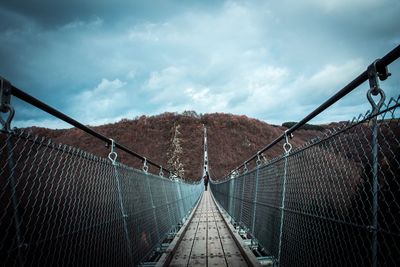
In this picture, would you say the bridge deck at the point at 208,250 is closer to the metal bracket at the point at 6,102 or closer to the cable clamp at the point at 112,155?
the cable clamp at the point at 112,155

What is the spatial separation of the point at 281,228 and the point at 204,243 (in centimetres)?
317

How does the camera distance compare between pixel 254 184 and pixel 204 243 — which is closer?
pixel 254 184

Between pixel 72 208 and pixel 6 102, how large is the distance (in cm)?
106

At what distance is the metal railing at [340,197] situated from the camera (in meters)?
1.64

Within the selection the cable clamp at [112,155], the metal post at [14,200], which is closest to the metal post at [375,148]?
the metal post at [14,200]

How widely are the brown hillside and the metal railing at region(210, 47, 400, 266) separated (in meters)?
47.2

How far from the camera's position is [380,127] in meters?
1.65

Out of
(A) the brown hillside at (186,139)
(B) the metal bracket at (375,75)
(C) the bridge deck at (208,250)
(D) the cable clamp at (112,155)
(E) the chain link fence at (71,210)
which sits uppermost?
(A) the brown hillside at (186,139)

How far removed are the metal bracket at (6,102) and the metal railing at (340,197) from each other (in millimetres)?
1826

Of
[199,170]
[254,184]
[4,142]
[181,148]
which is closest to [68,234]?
[4,142]

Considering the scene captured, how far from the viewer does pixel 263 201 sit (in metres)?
4.85

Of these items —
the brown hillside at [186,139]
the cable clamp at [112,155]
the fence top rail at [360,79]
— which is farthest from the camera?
the brown hillside at [186,139]

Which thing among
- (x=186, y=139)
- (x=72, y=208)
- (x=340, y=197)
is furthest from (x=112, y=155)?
(x=186, y=139)

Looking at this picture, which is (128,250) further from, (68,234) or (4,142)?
(4,142)
